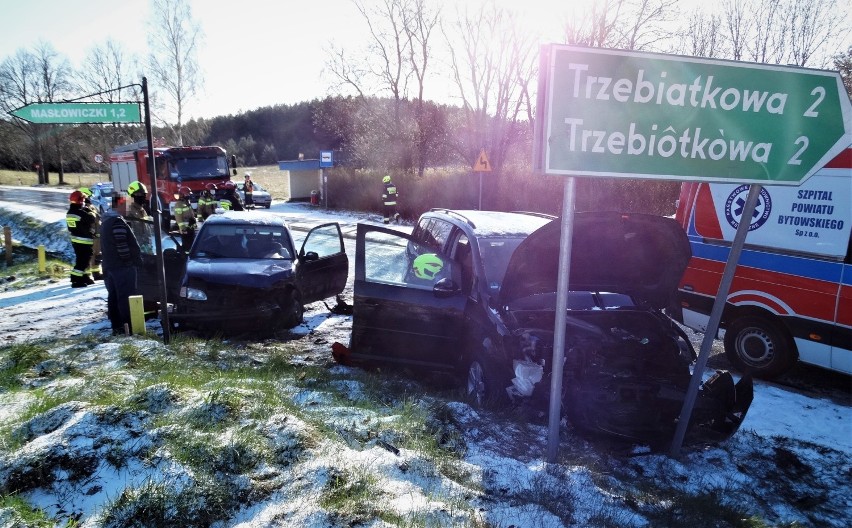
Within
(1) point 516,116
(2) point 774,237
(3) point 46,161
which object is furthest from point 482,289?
(3) point 46,161

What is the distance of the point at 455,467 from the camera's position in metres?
3.19

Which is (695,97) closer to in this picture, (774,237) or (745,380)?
(745,380)

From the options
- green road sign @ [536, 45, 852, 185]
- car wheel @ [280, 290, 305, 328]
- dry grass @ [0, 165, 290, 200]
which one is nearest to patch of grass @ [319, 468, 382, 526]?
green road sign @ [536, 45, 852, 185]

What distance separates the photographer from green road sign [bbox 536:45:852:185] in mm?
3074

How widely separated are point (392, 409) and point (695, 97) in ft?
9.86

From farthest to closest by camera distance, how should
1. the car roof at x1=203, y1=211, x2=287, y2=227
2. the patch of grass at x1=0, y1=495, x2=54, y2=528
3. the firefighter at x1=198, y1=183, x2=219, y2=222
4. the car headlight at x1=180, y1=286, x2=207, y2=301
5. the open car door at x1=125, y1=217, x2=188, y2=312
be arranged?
1. the firefighter at x1=198, y1=183, x2=219, y2=222
2. the car roof at x1=203, y1=211, x2=287, y2=227
3. the open car door at x1=125, y1=217, x2=188, y2=312
4. the car headlight at x1=180, y1=286, x2=207, y2=301
5. the patch of grass at x1=0, y1=495, x2=54, y2=528

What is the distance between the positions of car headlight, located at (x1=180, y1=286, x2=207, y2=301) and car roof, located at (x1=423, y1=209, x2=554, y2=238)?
9.95 ft

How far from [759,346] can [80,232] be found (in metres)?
10.7

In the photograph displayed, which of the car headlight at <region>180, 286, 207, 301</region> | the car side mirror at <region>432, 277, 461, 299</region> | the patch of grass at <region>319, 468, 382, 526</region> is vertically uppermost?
the car side mirror at <region>432, 277, 461, 299</region>

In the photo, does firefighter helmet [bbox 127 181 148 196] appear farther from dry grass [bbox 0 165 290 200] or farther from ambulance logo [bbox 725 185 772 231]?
dry grass [bbox 0 165 290 200]

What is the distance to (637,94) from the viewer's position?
3.18 metres

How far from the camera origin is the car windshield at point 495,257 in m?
4.86

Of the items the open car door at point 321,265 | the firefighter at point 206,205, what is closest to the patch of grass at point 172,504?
the open car door at point 321,265

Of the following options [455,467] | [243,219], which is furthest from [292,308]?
[455,467]
